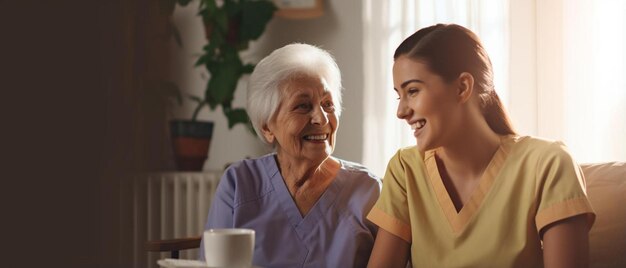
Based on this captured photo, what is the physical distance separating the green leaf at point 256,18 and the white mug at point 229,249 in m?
2.38

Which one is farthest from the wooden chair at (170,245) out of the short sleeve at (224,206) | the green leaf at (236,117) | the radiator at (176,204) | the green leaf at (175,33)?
the green leaf at (175,33)

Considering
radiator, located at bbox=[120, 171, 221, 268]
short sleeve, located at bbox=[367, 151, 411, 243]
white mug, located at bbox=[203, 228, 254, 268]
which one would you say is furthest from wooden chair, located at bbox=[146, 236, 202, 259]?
radiator, located at bbox=[120, 171, 221, 268]

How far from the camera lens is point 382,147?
119 inches

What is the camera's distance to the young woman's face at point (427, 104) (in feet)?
3.77

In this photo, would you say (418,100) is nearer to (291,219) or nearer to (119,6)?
(291,219)

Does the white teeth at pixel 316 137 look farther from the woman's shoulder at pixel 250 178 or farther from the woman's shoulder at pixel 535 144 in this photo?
the woman's shoulder at pixel 535 144

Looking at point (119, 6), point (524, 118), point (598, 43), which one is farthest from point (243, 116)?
point (119, 6)

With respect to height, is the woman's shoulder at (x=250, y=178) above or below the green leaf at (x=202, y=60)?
below

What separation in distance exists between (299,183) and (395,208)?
0.31m

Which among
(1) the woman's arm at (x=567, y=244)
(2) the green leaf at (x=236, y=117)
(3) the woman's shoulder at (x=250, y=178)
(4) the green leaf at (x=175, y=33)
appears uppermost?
(4) the green leaf at (x=175, y=33)

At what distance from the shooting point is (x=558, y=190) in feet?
3.45

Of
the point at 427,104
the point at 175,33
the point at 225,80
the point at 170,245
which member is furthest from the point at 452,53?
the point at 175,33

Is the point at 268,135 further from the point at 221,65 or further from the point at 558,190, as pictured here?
the point at 221,65

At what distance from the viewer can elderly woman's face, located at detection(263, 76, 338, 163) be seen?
4.86 feet
